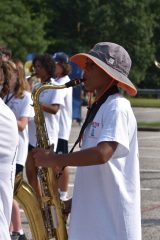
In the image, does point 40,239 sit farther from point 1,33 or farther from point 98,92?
point 1,33

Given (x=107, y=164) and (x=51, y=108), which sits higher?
(x=107, y=164)

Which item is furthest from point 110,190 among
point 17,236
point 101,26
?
point 101,26

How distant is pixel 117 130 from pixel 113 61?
1.31 feet

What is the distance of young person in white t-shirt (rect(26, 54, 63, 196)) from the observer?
8.34m

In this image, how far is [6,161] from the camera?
3631 millimetres

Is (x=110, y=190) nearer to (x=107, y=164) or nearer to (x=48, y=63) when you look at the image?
(x=107, y=164)

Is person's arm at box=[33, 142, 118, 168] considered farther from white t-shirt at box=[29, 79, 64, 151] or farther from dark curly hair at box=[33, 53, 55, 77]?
white t-shirt at box=[29, 79, 64, 151]

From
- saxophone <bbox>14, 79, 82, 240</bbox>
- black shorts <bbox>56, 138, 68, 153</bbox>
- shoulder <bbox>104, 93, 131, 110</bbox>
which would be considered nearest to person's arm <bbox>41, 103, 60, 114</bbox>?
black shorts <bbox>56, 138, 68, 153</bbox>

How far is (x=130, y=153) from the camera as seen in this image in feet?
14.0

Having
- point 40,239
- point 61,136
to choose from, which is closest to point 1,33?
point 61,136

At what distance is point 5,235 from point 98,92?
3.42 feet

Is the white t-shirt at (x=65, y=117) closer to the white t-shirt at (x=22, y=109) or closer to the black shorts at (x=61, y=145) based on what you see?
the black shorts at (x=61, y=145)

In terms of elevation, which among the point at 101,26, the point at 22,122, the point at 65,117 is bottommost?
the point at 101,26

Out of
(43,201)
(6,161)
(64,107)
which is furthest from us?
(64,107)
